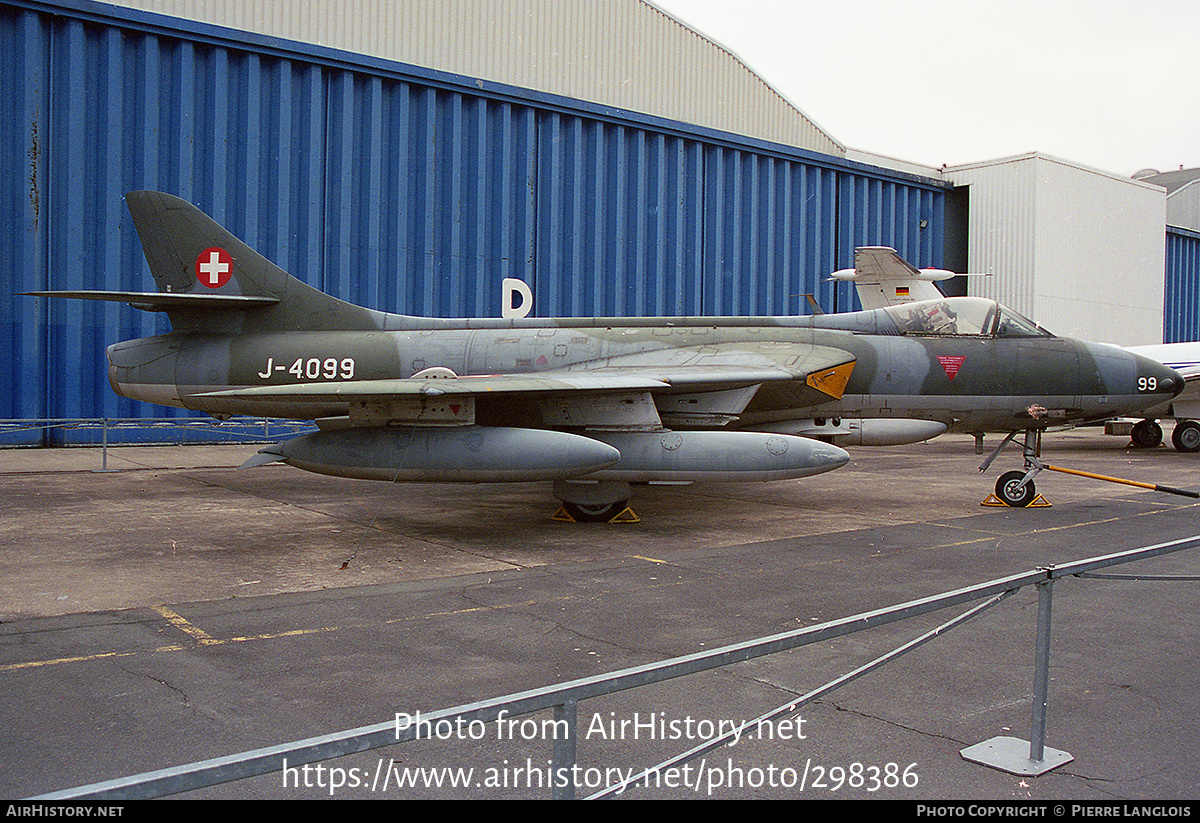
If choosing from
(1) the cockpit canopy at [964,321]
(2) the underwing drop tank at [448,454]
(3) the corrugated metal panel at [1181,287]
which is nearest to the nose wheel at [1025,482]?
(1) the cockpit canopy at [964,321]

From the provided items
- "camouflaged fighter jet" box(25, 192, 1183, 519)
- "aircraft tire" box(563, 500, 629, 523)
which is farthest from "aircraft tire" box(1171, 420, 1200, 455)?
"aircraft tire" box(563, 500, 629, 523)

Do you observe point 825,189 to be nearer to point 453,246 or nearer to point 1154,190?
point 453,246

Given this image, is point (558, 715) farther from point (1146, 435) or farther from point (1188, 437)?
point (1146, 435)

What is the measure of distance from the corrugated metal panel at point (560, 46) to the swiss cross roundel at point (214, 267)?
32.1 ft

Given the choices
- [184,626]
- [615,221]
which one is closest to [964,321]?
[184,626]

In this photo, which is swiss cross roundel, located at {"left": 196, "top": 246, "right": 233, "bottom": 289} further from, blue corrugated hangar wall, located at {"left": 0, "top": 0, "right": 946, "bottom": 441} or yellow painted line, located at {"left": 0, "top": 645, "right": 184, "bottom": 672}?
blue corrugated hangar wall, located at {"left": 0, "top": 0, "right": 946, "bottom": 441}

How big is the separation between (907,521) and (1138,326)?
26482 mm

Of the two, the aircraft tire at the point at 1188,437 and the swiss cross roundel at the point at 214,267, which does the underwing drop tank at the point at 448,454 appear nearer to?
the swiss cross roundel at the point at 214,267

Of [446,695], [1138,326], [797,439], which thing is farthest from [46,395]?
[1138,326]

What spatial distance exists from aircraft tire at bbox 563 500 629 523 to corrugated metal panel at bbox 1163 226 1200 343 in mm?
31746

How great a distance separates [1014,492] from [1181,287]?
98.8ft

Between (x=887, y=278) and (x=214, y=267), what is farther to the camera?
(x=887, y=278)

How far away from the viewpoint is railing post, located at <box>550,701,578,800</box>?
6.66ft

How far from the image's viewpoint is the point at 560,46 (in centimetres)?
2227
